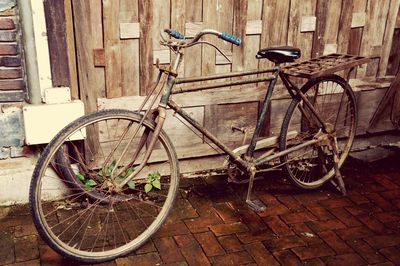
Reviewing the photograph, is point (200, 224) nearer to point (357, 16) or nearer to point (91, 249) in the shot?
point (91, 249)

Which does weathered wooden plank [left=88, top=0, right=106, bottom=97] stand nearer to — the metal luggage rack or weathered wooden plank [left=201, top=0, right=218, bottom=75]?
weathered wooden plank [left=201, top=0, right=218, bottom=75]

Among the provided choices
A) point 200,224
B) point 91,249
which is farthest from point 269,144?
point 91,249

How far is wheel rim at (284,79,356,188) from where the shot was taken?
451cm

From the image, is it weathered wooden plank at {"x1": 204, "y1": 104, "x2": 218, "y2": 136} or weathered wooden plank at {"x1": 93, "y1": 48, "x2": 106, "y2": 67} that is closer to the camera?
weathered wooden plank at {"x1": 93, "y1": 48, "x2": 106, "y2": 67}

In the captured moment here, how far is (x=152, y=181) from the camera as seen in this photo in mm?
4473

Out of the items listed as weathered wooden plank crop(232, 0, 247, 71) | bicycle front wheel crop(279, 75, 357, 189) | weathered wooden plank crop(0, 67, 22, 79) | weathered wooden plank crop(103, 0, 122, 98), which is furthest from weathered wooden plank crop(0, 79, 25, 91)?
bicycle front wheel crop(279, 75, 357, 189)

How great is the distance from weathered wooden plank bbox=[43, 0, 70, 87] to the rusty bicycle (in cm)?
47

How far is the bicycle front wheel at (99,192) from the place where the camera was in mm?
3332

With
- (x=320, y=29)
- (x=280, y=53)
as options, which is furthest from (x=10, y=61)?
(x=320, y=29)

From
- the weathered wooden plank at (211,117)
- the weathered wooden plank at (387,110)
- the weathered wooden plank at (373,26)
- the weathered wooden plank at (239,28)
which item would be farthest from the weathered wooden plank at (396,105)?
the weathered wooden plank at (211,117)

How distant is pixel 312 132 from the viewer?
14.8ft

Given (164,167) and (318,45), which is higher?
(318,45)

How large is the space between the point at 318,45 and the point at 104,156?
7.66 ft

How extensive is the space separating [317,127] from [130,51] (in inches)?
72.0
